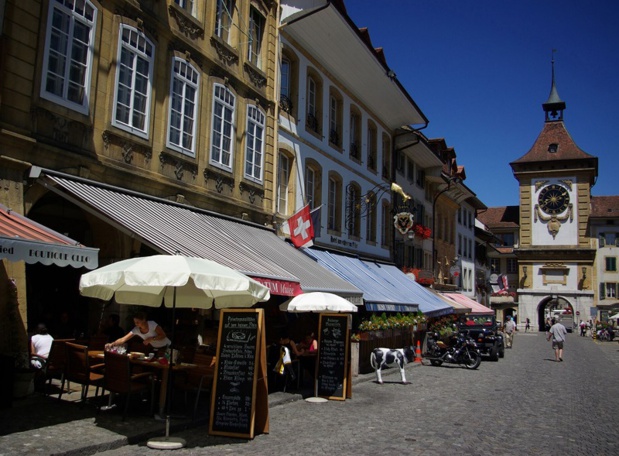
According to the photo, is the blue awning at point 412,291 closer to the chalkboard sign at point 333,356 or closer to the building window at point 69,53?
the chalkboard sign at point 333,356

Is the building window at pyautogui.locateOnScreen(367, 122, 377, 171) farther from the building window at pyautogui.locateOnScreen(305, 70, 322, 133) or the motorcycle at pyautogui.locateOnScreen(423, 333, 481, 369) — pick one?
the motorcycle at pyautogui.locateOnScreen(423, 333, 481, 369)

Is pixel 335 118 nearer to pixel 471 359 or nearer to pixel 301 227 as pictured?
pixel 301 227

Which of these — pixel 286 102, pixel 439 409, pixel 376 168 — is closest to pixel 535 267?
pixel 376 168

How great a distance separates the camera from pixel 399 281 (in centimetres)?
2408

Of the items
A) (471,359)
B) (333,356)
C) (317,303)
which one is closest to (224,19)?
(317,303)

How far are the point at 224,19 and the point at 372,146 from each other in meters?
11.6

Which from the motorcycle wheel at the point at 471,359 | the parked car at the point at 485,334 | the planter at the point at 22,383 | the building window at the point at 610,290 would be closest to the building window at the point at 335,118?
the motorcycle wheel at the point at 471,359

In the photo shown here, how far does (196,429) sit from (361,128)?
1740 centimetres

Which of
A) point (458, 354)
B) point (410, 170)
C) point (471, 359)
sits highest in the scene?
point (410, 170)

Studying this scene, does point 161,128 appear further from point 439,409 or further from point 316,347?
point 439,409

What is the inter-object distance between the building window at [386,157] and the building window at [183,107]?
47.2 ft

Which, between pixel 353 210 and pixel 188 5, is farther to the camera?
pixel 353 210

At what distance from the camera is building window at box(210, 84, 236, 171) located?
14438mm

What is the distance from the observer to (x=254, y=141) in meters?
16.2
